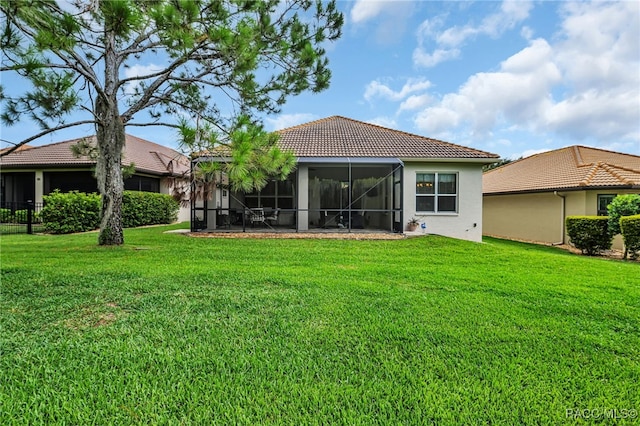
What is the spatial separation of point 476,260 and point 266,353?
22.5ft

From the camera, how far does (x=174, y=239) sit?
10859mm

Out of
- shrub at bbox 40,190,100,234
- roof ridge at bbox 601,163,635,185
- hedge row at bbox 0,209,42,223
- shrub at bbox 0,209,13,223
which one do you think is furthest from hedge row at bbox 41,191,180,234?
roof ridge at bbox 601,163,635,185

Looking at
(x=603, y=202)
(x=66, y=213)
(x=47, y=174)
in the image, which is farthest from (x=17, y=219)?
(x=603, y=202)

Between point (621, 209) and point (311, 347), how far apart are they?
45.1ft

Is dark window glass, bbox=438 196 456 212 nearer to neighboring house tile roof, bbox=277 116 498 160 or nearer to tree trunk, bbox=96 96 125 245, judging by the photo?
neighboring house tile roof, bbox=277 116 498 160

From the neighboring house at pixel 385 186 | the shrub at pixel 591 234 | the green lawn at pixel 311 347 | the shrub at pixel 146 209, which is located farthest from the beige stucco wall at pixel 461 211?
the shrub at pixel 146 209

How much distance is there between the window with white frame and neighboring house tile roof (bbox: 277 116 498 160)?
0.98m

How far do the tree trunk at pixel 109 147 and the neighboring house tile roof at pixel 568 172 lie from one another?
1794 cm

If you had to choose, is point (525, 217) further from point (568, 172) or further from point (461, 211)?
point (461, 211)

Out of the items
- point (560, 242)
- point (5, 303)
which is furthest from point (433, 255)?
point (560, 242)

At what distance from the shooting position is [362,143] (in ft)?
51.1

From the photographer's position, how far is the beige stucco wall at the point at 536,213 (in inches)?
573

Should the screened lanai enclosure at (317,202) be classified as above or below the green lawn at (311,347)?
above

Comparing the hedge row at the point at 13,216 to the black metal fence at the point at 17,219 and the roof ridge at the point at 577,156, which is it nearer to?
the black metal fence at the point at 17,219
